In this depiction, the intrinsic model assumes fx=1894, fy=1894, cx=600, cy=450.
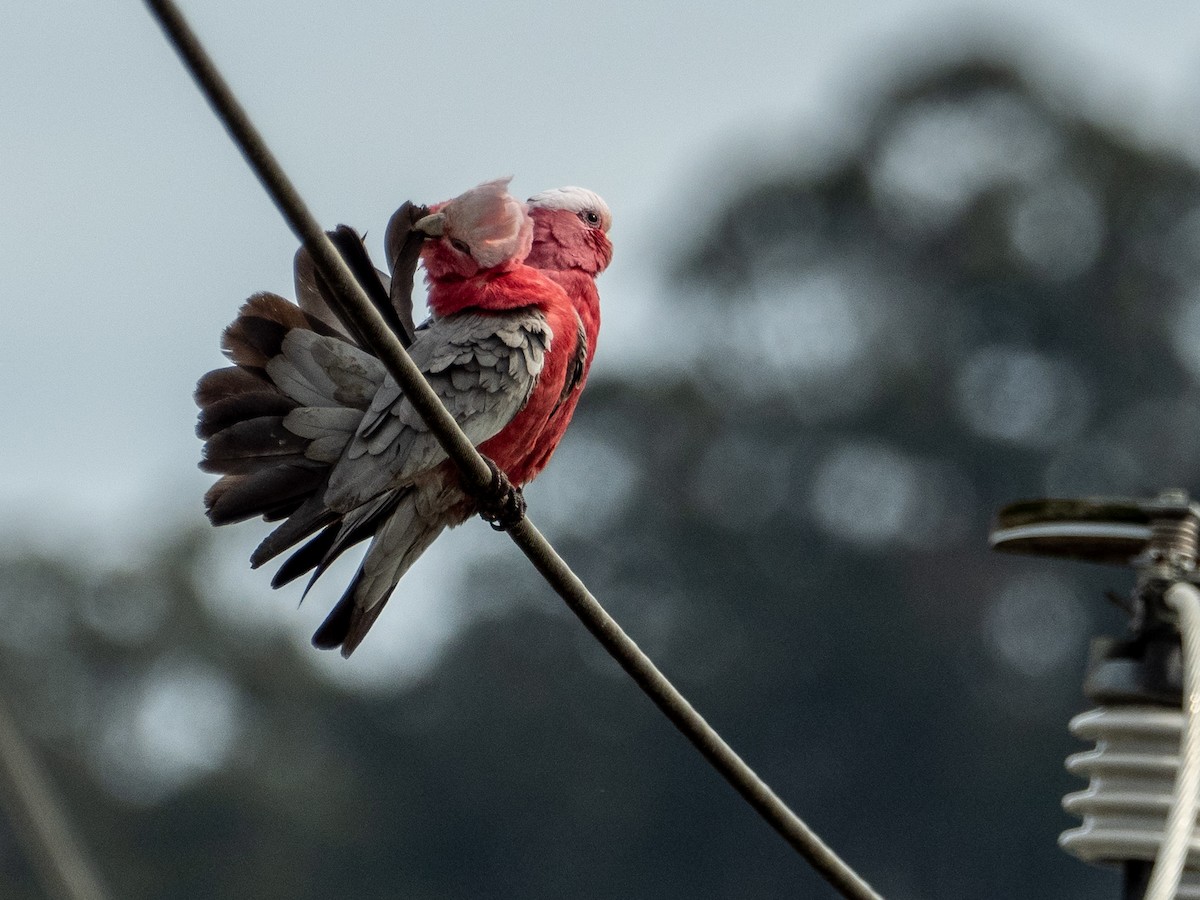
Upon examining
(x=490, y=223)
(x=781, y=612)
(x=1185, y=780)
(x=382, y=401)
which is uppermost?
(x=781, y=612)

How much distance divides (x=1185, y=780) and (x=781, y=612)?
3755 cm

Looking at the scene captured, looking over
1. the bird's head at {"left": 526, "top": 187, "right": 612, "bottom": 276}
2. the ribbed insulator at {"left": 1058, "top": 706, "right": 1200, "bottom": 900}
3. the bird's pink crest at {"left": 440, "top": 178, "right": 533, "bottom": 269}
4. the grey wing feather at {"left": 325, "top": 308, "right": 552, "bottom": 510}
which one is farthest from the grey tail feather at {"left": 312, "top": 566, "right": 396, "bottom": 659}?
the ribbed insulator at {"left": 1058, "top": 706, "right": 1200, "bottom": 900}

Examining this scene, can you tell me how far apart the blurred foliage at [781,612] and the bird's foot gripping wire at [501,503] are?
3338 centimetres

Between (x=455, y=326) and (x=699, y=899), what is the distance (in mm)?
34658

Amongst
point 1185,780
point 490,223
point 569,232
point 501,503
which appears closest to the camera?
point 1185,780

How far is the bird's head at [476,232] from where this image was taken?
452cm

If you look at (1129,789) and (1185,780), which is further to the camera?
(1129,789)

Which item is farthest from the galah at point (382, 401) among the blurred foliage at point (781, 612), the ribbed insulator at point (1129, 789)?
the blurred foliage at point (781, 612)

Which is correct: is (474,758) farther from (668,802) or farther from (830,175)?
(830,175)

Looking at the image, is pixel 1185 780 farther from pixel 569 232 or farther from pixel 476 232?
pixel 569 232

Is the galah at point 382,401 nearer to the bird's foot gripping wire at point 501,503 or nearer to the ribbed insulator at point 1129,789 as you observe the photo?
the bird's foot gripping wire at point 501,503

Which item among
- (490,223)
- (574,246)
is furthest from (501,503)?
(574,246)

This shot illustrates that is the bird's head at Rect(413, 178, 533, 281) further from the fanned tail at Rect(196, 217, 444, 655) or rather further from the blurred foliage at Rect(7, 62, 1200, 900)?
the blurred foliage at Rect(7, 62, 1200, 900)

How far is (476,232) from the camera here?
184 inches
